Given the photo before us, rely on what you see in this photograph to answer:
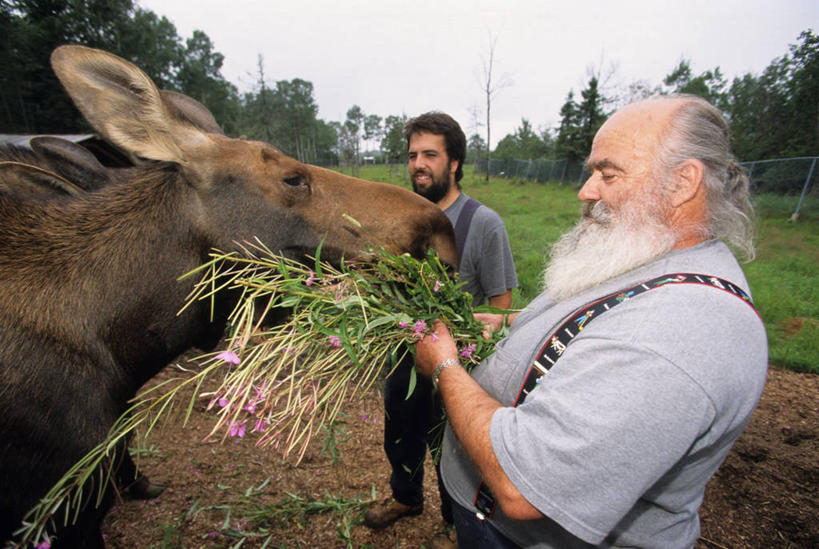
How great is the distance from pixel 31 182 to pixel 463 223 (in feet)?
9.33

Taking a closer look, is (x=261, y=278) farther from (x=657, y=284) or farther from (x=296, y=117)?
(x=296, y=117)

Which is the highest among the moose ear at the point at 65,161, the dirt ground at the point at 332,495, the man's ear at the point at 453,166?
the moose ear at the point at 65,161

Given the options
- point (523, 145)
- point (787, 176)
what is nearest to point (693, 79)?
point (523, 145)

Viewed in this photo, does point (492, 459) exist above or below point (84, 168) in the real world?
below

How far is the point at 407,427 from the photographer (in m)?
2.85

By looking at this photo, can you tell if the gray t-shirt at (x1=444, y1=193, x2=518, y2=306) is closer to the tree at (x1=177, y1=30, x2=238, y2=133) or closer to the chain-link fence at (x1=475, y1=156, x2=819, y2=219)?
the chain-link fence at (x1=475, y1=156, x2=819, y2=219)

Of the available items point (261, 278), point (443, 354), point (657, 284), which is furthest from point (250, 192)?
point (657, 284)

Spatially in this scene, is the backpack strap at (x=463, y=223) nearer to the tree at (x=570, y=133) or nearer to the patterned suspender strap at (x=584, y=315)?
the patterned suspender strap at (x=584, y=315)

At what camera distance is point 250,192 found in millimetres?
1998

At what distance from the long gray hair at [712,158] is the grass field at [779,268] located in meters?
1.39

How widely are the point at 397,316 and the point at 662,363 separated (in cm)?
101

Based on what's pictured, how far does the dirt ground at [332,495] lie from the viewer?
9.89 feet

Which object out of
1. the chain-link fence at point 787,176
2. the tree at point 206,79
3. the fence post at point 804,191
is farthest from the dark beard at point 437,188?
the tree at point 206,79

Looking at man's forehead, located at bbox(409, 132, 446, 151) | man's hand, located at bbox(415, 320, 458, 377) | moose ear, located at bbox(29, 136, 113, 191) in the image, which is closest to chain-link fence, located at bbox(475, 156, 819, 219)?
man's forehead, located at bbox(409, 132, 446, 151)
